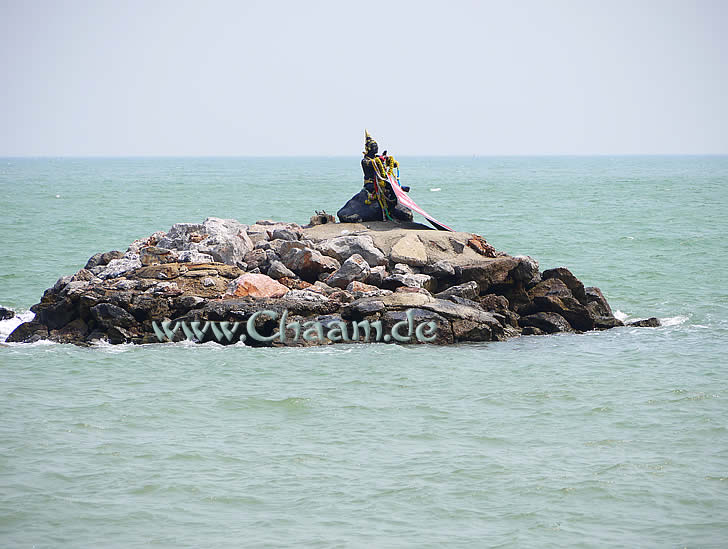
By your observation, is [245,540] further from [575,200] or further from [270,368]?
[575,200]

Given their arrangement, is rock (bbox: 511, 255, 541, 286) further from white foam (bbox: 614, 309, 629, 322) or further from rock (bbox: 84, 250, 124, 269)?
rock (bbox: 84, 250, 124, 269)

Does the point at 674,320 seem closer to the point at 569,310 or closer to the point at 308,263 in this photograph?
the point at 569,310

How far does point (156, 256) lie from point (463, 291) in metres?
7.94

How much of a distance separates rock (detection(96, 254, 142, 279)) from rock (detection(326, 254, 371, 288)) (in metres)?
5.04

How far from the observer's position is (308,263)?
20750 mm

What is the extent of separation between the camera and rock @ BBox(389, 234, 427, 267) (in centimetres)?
2116

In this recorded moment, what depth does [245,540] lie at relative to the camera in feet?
32.5

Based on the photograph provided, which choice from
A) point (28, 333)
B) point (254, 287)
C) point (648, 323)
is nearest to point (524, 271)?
point (648, 323)

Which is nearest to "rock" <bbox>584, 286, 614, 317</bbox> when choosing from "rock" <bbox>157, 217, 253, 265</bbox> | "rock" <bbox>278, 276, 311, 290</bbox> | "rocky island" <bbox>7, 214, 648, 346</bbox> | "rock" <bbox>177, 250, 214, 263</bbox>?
"rocky island" <bbox>7, 214, 648, 346</bbox>

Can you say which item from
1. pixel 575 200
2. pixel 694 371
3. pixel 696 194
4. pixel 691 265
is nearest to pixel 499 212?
pixel 575 200

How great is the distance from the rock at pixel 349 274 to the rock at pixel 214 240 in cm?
269

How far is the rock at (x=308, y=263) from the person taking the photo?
20.8 metres

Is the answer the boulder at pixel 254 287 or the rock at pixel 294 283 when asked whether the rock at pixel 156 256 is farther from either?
the rock at pixel 294 283

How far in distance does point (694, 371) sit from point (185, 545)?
11.2 meters
